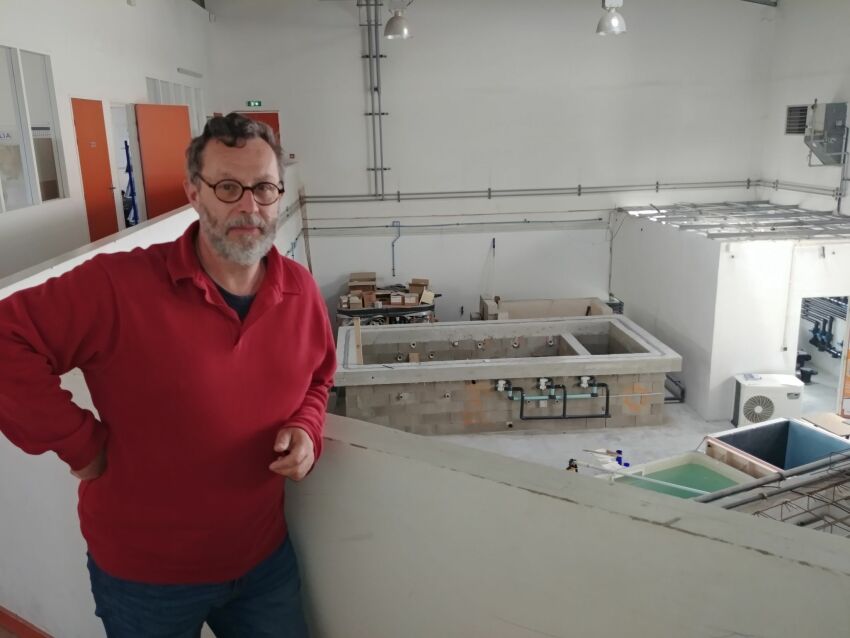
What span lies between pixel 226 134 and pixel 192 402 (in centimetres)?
49

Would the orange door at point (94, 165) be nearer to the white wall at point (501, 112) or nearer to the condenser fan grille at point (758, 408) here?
the white wall at point (501, 112)

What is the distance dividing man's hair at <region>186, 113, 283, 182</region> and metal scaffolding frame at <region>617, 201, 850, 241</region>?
684 cm

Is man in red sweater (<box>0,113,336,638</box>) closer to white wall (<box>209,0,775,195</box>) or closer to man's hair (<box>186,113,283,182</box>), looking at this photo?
man's hair (<box>186,113,283,182</box>)

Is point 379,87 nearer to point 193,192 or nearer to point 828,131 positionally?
point 828,131

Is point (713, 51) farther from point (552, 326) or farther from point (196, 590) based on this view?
point (196, 590)

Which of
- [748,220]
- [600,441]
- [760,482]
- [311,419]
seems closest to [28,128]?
[311,419]

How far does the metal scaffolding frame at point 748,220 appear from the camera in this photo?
7297 mm


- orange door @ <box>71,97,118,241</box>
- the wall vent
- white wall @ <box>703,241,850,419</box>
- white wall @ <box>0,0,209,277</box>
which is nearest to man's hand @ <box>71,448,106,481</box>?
white wall @ <box>0,0,209,277</box>

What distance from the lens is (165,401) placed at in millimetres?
1177

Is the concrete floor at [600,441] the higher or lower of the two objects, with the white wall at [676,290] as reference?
lower

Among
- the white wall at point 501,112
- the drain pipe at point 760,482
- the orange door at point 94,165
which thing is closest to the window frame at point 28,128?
the orange door at point 94,165

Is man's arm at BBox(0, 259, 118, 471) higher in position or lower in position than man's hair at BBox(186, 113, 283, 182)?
lower

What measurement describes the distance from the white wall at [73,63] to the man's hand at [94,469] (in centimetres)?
384

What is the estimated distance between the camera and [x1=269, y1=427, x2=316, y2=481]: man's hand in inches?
47.3
